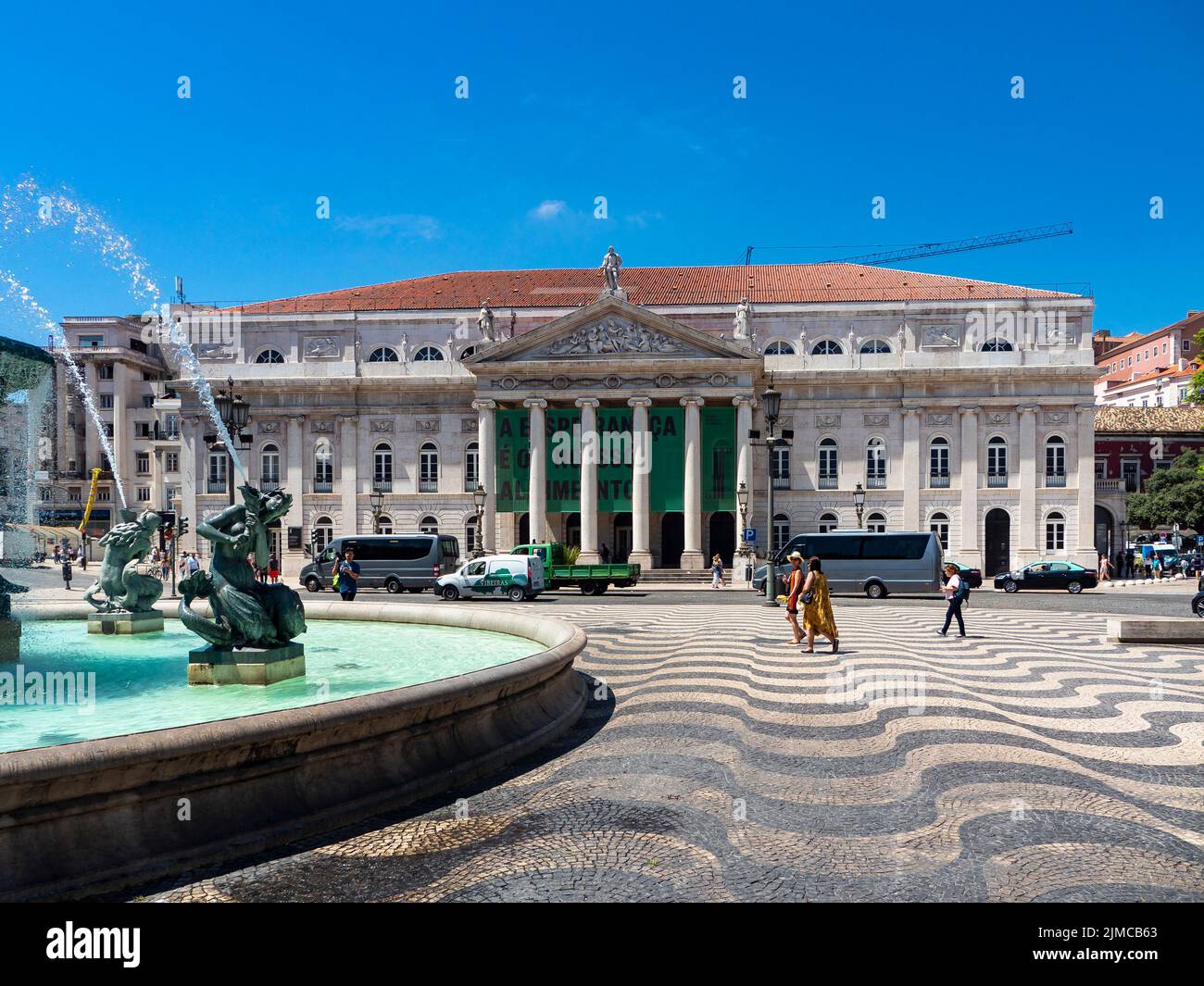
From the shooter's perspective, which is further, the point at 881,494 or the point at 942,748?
the point at 881,494

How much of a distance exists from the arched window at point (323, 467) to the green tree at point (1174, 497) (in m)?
42.4

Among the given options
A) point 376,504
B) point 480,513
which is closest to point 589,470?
point 480,513

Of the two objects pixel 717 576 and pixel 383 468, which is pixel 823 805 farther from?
pixel 383 468

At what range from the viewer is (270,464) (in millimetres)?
44781

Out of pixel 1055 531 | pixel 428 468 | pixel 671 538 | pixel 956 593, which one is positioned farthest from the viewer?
pixel 671 538

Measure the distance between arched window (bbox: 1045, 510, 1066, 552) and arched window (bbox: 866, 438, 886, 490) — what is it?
833cm

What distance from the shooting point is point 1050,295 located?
4272 cm

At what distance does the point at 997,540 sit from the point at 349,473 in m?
34.1

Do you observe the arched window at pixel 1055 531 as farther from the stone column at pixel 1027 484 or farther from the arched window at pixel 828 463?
the arched window at pixel 828 463

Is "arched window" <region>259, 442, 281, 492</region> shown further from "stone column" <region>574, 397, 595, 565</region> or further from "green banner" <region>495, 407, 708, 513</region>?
"stone column" <region>574, 397, 595, 565</region>

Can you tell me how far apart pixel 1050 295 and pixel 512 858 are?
46.4 meters

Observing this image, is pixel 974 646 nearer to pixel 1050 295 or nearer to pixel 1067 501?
pixel 1067 501

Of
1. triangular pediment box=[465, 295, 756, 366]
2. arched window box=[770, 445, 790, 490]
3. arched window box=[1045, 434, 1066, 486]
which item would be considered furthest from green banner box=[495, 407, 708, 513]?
arched window box=[1045, 434, 1066, 486]

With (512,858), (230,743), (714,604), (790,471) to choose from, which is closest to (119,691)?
(230,743)
